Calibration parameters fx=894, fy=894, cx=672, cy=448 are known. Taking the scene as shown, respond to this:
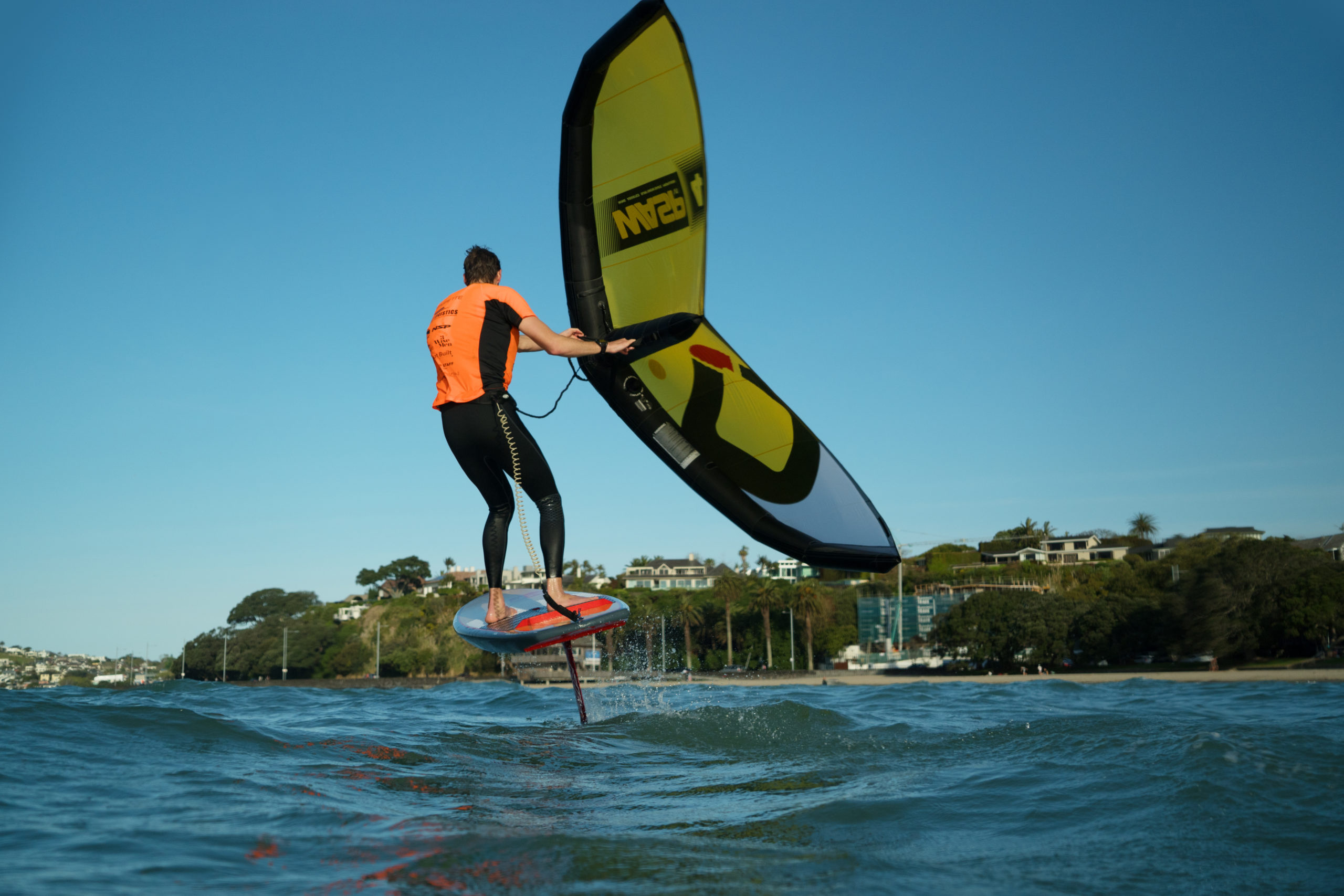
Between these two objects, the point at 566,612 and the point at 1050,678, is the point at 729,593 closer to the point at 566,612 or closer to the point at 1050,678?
the point at 1050,678

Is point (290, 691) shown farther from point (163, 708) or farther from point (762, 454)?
point (762, 454)

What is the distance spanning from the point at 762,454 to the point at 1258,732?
359 cm

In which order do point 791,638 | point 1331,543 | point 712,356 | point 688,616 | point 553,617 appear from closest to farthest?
1. point 553,617
2. point 712,356
3. point 1331,543
4. point 791,638
5. point 688,616

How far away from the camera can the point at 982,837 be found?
3.03m

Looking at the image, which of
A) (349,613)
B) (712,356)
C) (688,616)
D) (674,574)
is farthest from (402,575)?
(712,356)

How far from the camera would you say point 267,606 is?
437ft

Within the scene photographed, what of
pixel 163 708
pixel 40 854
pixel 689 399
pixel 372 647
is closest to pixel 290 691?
pixel 163 708

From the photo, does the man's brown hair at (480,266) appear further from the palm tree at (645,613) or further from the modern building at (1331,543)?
the modern building at (1331,543)

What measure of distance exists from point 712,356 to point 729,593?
258 feet

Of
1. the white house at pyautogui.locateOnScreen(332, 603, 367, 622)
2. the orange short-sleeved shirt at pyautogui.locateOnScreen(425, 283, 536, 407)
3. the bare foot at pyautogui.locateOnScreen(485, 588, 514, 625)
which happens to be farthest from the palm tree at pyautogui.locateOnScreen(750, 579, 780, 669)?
the orange short-sleeved shirt at pyautogui.locateOnScreen(425, 283, 536, 407)

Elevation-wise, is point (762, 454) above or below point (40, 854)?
above

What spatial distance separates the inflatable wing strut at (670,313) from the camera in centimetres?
620

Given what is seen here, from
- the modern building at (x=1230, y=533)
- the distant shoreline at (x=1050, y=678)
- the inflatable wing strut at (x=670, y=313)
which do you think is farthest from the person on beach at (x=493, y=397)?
the modern building at (x=1230, y=533)

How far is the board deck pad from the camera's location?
5.73 metres
